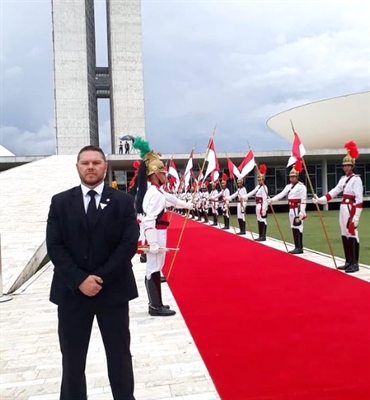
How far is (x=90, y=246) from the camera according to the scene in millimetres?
2311

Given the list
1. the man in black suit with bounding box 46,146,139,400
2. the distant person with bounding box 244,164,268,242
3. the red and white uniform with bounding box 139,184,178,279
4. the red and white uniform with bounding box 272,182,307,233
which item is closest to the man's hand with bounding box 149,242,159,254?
the red and white uniform with bounding box 139,184,178,279

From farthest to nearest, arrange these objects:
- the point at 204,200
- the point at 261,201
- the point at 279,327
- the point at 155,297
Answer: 1. the point at 204,200
2. the point at 261,201
3. the point at 155,297
4. the point at 279,327

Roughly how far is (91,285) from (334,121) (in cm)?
3337

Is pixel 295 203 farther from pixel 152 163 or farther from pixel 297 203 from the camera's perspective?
pixel 152 163

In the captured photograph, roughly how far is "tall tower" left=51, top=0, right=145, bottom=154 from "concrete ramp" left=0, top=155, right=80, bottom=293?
53.1 feet

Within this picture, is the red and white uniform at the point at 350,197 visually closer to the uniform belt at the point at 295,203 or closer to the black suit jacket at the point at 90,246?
the uniform belt at the point at 295,203

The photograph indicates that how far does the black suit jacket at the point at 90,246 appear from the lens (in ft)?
7.50

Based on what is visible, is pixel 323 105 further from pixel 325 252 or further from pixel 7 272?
pixel 7 272

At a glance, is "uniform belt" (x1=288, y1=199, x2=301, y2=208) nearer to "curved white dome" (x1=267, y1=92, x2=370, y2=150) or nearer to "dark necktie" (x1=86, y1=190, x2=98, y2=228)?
"dark necktie" (x1=86, y1=190, x2=98, y2=228)

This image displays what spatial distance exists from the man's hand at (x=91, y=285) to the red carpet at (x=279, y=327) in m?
1.22

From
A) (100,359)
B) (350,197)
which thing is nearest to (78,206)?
(100,359)

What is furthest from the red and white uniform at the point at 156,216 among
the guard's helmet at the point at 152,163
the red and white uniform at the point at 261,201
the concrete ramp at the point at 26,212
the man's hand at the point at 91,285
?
the red and white uniform at the point at 261,201

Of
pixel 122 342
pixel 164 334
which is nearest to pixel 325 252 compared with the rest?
pixel 164 334

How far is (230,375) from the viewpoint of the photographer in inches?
122
